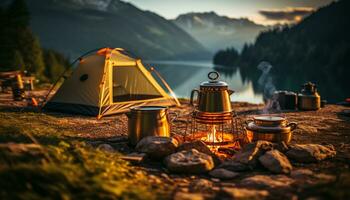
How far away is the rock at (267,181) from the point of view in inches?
213

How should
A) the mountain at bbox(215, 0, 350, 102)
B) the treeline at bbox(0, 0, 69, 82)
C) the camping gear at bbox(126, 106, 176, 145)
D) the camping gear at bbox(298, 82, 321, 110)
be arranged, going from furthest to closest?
the mountain at bbox(215, 0, 350, 102), the treeline at bbox(0, 0, 69, 82), the camping gear at bbox(298, 82, 321, 110), the camping gear at bbox(126, 106, 176, 145)

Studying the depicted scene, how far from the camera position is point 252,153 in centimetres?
659

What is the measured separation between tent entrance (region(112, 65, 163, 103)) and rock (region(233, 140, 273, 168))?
7981 millimetres

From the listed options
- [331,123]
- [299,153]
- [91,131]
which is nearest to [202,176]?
[299,153]

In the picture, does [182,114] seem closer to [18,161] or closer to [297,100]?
[297,100]

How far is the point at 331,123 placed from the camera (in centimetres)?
1138

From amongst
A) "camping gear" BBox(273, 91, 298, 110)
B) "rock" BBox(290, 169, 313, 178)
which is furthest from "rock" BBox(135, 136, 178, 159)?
"camping gear" BBox(273, 91, 298, 110)

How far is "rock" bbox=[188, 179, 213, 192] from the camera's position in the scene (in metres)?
5.36

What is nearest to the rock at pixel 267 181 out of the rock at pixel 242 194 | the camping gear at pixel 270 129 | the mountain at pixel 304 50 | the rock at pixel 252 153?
the rock at pixel 242 194

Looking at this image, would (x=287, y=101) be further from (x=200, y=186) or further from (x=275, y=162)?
(x=200, y=186)

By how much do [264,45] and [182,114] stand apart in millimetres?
118533

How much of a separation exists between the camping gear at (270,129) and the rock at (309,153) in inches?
15.5

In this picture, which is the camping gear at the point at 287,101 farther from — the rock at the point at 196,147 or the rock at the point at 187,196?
the rock at the point at 187,196

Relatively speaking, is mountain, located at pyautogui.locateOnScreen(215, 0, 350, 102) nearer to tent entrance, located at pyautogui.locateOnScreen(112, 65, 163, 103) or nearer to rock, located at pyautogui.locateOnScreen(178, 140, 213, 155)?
tent entrance, located at pyautogui.locateOnScreen(112, 65, 163, 103)
